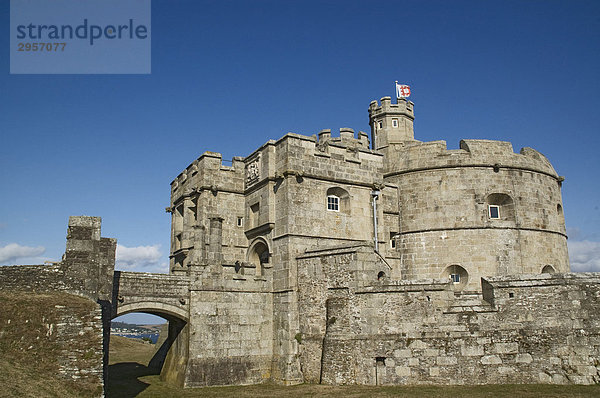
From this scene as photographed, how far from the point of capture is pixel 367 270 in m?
21.4

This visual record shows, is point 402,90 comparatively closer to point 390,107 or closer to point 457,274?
point 390,107

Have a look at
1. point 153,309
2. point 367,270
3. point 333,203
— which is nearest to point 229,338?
point 153,309

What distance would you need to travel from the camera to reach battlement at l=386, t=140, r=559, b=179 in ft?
88.9

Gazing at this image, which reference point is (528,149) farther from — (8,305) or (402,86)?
(8,305)

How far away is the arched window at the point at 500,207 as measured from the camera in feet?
87.9

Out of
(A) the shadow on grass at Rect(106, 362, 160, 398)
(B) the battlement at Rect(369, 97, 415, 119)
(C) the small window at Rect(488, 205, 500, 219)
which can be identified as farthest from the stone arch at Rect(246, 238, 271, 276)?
(C) the small window at Rect(488, 205, 500, 219)

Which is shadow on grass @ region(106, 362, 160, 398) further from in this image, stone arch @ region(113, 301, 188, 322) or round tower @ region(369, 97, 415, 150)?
round tower @ region(369, 97, 415, 150)

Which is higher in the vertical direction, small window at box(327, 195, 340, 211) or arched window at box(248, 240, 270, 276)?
small window at box(327, 195, 340, 211)

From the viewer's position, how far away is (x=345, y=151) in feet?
86.2

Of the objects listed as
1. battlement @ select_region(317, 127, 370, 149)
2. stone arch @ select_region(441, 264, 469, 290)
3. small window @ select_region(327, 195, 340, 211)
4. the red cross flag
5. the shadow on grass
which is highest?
the red cross flag

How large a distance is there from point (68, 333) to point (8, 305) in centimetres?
219

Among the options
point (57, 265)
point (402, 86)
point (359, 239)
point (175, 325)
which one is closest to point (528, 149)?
point (402, 86)

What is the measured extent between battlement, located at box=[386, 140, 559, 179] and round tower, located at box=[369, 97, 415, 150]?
217cm

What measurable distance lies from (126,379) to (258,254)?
8614 mm
